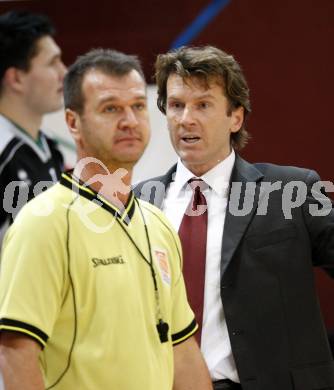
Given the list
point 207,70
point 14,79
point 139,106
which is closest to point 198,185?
Result: point 207,70

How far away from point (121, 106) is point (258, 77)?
218cm

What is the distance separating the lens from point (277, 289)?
282cm

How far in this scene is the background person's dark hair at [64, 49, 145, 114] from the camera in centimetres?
216

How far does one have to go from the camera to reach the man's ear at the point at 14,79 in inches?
148

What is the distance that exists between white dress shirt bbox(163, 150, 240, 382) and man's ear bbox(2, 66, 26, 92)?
3.41 ft

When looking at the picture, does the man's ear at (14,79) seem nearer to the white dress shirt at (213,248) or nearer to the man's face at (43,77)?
the man's face at (43,77)

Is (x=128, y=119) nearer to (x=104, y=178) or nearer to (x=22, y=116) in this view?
(x=104, y=178)

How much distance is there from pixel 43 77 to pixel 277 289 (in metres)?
1.64

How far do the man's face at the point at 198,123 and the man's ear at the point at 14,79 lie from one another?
95 centimetres

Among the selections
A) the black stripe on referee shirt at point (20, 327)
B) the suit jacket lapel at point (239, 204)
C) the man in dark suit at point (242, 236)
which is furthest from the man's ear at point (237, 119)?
the black stripe on referee shirt at point (20, 327)

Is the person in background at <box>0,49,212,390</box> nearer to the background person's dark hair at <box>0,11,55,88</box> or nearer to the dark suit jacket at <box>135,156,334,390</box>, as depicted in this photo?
the dark suit jacket at <box>135,156,334,390</box>

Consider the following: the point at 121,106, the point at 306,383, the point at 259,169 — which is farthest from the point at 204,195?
the point at 121,106

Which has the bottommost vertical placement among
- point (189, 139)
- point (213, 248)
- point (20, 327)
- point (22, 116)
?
point (20, 327)

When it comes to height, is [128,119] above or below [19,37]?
below
